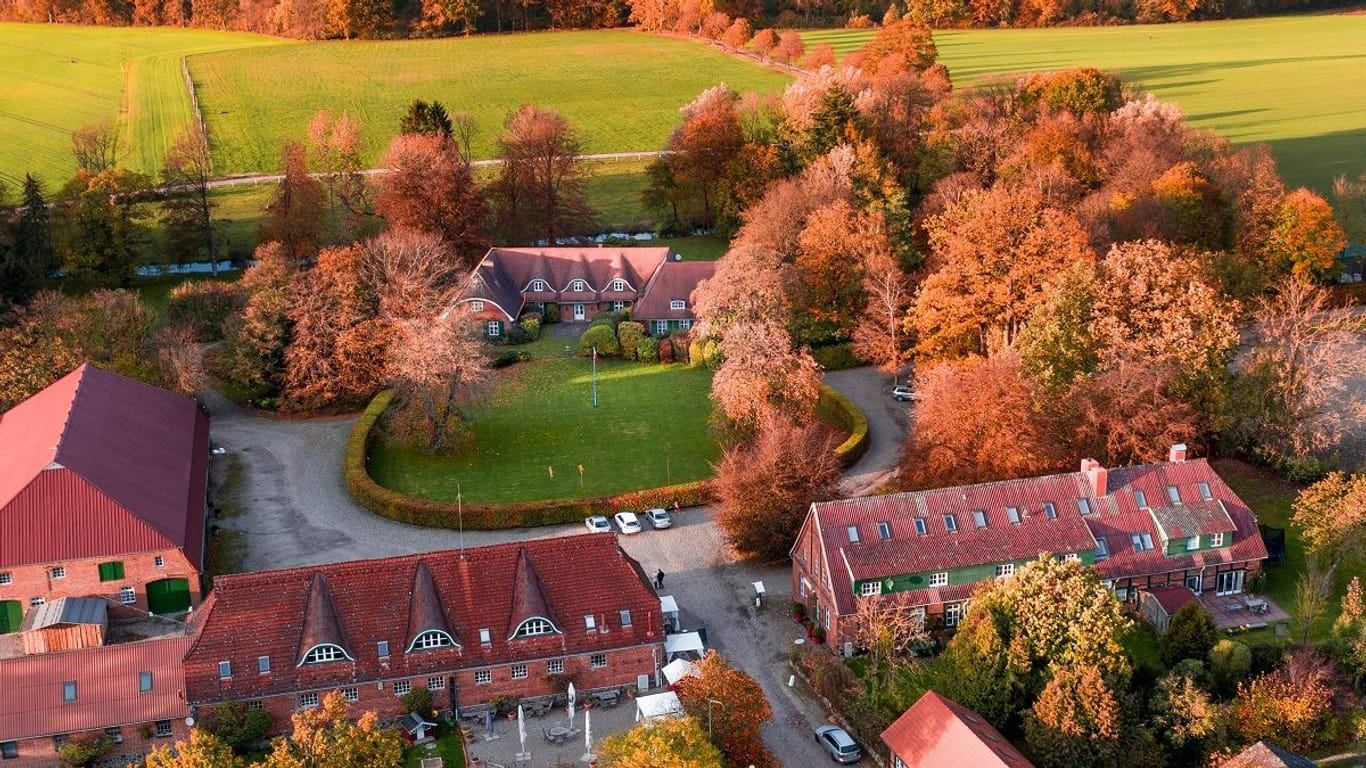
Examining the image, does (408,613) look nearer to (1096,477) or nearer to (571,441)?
(571,441)

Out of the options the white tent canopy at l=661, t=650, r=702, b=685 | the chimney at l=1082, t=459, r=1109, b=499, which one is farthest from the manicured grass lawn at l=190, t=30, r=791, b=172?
the white tent canopy at l=661, t=650, r=702, b=685

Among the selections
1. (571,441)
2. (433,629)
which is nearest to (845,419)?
(571,441)

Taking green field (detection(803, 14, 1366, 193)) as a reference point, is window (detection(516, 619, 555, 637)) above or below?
below

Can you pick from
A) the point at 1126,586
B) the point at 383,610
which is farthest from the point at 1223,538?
the point at 383,610

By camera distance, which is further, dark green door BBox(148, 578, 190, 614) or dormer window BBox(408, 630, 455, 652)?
dark green door BBox(148, 578, 190, 614)

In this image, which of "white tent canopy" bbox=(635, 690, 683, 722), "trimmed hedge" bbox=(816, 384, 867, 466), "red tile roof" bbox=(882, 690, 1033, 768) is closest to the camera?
"red tile roof" bbox=(882, 690, 1033, 768)

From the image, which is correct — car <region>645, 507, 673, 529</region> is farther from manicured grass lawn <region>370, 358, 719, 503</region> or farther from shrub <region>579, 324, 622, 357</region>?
shrub <region>579, 324, 622, 357</region>
